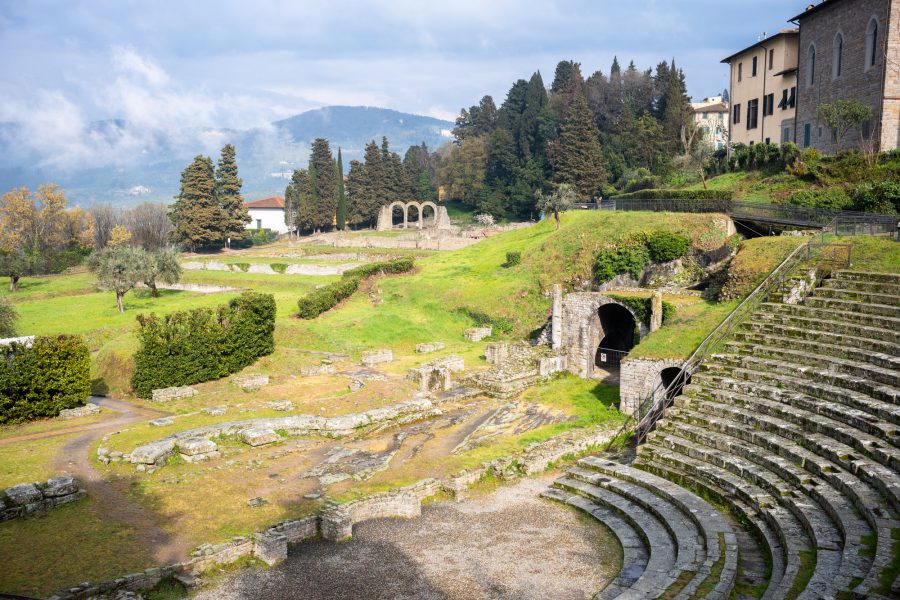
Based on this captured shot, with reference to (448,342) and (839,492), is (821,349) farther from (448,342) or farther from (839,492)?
(448,342)

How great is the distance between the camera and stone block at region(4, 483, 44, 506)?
15695 mm

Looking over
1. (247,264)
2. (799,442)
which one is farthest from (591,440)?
(247,264)

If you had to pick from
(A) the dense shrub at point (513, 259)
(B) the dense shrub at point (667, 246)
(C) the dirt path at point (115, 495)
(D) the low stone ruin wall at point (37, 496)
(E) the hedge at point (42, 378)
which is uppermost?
(B) the dense shrub at point (667, 246)

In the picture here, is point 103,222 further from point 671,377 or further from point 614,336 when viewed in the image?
point 671,377

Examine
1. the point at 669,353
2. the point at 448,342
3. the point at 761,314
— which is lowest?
the point at 448,342

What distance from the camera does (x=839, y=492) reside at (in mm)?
14164

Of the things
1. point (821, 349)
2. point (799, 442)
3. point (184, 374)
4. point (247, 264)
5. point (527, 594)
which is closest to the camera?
point (527, 594)

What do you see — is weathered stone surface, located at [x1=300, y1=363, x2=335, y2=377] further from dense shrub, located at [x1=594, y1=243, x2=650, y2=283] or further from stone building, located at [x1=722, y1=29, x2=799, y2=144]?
stone building, located at [x1=722, y1=29, x2=799, y2=144]

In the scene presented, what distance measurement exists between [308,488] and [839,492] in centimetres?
1315

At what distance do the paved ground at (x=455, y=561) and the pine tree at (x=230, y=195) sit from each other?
246 ft

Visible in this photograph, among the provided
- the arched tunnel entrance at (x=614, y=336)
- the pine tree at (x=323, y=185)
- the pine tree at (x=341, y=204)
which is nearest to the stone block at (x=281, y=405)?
the arched tunnel entrance at (x=614, y=336)

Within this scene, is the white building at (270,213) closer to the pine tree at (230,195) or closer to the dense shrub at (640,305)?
the pine tree at (230,195)

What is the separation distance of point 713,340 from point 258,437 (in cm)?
1611

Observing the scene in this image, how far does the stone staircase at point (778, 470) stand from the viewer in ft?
40.4
